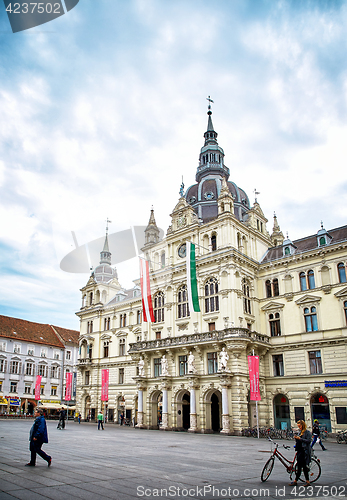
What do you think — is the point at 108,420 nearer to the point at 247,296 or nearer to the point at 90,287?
the point at 90,287

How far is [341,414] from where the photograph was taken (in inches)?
1459

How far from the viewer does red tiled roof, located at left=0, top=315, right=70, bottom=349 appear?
76.4m

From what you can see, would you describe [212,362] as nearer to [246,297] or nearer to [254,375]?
[254,375]

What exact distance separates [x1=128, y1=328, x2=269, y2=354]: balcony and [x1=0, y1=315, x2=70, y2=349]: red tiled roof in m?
36.8

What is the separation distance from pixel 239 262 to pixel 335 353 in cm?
1354

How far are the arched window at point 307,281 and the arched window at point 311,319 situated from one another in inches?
87.4

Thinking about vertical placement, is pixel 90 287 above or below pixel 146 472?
above

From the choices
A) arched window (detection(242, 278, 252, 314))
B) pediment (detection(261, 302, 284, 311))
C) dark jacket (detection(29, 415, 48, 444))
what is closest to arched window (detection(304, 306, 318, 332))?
pediment (detection(261, 302, 284, 311))

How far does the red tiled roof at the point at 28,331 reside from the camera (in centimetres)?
7644

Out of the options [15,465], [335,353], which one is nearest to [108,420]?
[335,353]

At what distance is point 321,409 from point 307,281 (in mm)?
12621

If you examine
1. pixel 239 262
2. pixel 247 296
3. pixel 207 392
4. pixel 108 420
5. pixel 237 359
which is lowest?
pixel 108 420

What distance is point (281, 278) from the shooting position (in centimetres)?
4575

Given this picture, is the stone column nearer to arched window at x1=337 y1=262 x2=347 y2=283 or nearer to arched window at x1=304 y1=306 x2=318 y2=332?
arched window at x1=304 y1=306 x2=318 y2=332
